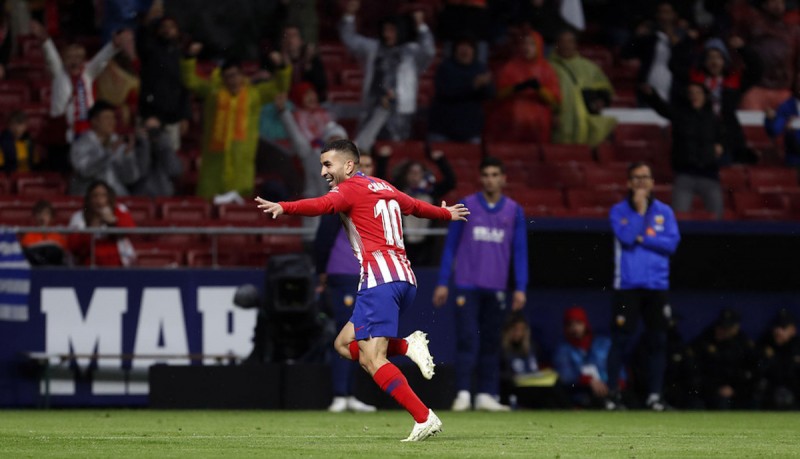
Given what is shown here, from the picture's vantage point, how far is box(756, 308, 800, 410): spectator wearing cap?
14.2m

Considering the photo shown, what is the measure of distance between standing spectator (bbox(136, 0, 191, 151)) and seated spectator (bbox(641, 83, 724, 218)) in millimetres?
5457

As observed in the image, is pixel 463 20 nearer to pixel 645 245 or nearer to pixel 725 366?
pixel 645 245

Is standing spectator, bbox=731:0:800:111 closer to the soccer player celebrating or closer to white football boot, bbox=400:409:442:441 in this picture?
the soccer player celebrating

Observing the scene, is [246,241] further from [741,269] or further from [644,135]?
[644,135]

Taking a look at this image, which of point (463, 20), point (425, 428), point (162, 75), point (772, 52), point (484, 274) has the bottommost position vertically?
point (425, 428)

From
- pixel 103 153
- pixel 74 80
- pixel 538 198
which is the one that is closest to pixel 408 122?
pixel 538 198

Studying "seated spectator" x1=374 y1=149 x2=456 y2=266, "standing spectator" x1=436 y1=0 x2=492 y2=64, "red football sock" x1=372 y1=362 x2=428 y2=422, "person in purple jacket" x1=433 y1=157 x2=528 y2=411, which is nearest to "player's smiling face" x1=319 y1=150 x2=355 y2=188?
"red football sock" x1=372 y1=362 x2=428 y2=422

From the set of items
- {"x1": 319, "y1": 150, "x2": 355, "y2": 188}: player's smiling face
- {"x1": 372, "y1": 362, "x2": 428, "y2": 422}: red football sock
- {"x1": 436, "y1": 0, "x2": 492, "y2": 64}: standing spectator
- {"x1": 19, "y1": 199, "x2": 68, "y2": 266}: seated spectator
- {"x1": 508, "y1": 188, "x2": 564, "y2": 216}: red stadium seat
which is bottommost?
{"x1": 372, "y1": 362, "x2": 428, "y2": 422}: red football sock

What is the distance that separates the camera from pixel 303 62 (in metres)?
17.1

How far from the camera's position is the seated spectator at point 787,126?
59.7 ft

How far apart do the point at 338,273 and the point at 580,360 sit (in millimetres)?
2800

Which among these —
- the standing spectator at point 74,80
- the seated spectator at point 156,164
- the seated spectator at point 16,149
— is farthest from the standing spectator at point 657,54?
the seated spectator at point 16,149

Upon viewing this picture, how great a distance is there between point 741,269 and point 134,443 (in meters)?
7.83

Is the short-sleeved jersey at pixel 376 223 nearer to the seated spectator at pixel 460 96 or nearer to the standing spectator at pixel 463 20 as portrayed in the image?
the seated spectator at pixel 460 96
